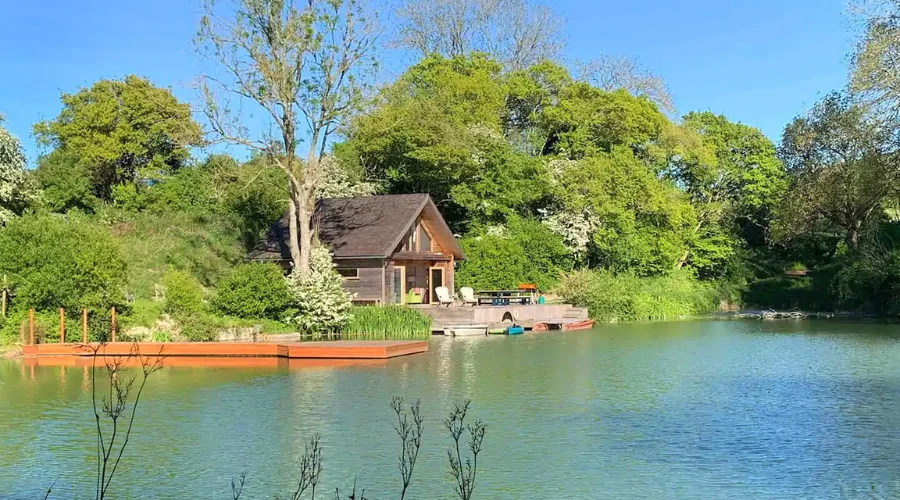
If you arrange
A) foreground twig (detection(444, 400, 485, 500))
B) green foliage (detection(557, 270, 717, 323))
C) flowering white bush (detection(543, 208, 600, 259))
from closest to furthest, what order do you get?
1. foreground twig (detection(444, 400, 485, 500))
2. green foliage (detection(557, 270, 717, 323))
3. flowering white bush (detection(543, 208, 600, 259))

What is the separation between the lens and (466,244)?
38.9 metres

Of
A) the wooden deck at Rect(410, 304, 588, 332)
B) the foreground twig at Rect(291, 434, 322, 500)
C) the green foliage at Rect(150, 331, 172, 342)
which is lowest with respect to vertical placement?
the foreground twig at Rect(291, 434, 322, 500)

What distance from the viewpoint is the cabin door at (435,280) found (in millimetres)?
36397

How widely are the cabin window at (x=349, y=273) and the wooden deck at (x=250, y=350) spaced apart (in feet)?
33.9

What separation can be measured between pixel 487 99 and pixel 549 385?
Result: 25751mm

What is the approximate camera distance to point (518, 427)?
12.3 metres

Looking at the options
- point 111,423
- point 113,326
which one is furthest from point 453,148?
point 111,423

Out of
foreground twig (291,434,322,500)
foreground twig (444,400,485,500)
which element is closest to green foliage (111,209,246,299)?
foreground twig (444,400,485,500)

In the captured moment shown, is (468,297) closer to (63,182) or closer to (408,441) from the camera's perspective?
(63,182)

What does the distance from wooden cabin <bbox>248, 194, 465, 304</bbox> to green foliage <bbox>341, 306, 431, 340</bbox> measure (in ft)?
9.66

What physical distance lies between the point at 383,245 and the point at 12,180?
12.2m

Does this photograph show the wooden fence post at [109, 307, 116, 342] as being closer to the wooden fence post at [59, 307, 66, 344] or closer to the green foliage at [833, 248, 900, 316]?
the wooden fence post at [59, 307, 66, 344]

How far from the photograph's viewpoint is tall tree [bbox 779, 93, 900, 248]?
117 ft

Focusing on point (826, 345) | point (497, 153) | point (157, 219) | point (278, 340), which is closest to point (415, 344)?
point (278, 340)
